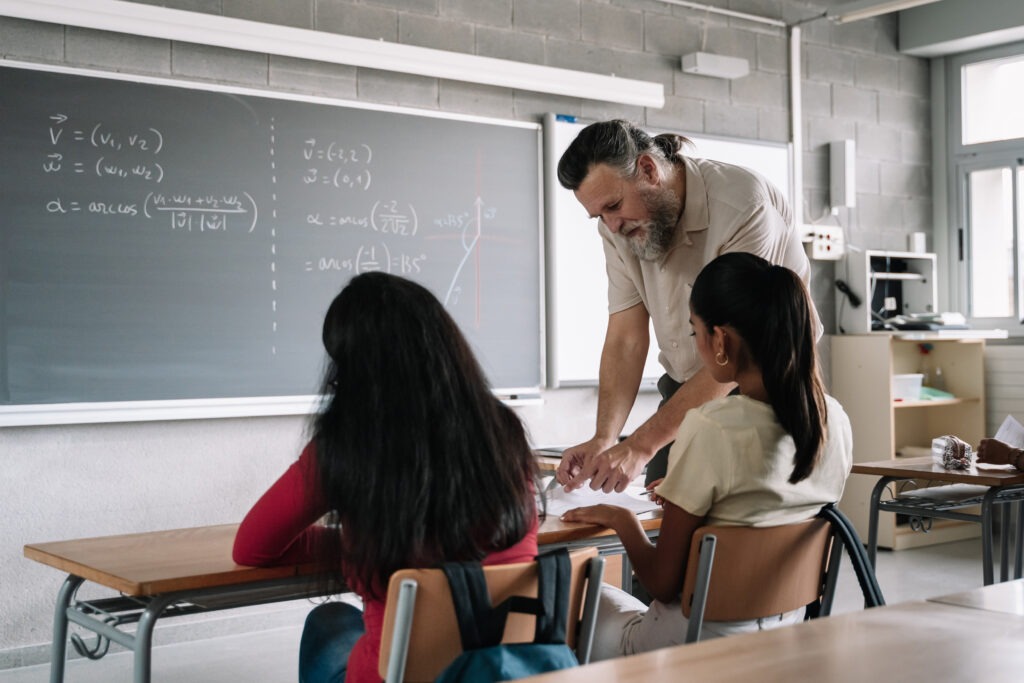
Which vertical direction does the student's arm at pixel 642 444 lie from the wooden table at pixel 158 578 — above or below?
above

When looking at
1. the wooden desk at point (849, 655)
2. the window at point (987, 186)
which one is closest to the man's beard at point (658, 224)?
the wooden desk at point (849, 655)

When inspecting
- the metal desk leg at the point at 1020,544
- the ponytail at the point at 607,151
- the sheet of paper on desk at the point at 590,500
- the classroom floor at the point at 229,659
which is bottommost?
the classroom floor at the point at 229,659

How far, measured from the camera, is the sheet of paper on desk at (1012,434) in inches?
136

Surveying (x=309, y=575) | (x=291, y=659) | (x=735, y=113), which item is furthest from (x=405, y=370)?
(x=735, y=113)

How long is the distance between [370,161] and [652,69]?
5.20ft

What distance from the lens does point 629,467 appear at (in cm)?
221

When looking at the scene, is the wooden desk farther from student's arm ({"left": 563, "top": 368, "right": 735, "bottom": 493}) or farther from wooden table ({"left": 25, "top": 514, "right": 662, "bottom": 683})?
student's arm ({"left": 563, "top": 368, "right": 735, "bottom": 493})

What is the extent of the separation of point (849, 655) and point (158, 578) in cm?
112

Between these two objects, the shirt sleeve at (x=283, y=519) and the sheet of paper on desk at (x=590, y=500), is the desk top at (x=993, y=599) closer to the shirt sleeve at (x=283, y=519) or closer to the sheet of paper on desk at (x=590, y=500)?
the shirt sleeve at (x=283, y=519)

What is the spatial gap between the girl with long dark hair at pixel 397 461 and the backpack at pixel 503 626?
0.29 feet

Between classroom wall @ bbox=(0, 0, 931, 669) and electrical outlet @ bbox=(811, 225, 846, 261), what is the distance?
0.12m

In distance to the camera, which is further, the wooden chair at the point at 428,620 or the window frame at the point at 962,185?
the window frame at the point at 962,185

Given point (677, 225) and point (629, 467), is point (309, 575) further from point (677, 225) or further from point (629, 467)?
point (677, 225)

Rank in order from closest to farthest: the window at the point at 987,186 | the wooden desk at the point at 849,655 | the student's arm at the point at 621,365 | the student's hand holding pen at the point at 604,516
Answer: the wooden desk at the point at 849,655
the student's hand holding pen at the point at 604,516
the student's arm at the point at 621,365
the window at the point at 987,186
